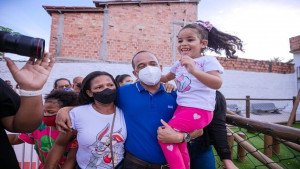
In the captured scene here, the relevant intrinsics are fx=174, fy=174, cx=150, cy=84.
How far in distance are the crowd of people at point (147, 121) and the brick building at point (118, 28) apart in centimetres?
680

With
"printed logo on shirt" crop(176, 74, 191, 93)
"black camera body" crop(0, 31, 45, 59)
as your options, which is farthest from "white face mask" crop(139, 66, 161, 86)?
"black camera body" crop(0, 31, 45, 59)

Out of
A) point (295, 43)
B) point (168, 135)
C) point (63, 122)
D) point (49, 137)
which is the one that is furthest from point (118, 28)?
point (295, 43)

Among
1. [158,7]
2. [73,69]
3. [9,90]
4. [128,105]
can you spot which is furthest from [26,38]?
[158,7]

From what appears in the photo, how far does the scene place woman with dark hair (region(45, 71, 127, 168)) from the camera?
1.47 meters

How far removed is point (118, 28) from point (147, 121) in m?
7.75

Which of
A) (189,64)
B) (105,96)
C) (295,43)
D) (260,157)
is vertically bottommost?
(260,157)

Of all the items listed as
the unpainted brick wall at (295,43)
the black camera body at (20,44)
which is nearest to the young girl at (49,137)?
the black camera body at (20,44)

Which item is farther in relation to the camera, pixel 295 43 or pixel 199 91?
pixel 295 43

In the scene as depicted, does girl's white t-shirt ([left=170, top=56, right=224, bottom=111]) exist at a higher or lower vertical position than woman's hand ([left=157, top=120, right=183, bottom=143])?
higher

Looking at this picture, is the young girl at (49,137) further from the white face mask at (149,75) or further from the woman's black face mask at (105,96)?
the white face mask at (149,75)

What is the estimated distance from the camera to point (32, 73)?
102cm

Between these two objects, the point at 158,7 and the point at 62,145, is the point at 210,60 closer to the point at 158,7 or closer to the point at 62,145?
the point at 62,145

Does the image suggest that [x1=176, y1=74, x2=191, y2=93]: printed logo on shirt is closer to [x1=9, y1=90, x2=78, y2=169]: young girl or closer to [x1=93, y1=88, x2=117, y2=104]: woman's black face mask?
[x1=93, y1=88, x2=117, y2=104]: woman's black face mask

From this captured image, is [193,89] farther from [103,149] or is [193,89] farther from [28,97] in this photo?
[28,97]
